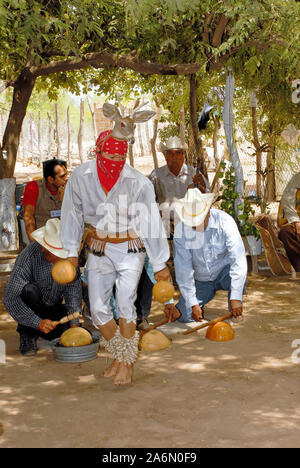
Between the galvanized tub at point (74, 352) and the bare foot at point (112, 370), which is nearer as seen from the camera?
the bare foot at point (112, 370)

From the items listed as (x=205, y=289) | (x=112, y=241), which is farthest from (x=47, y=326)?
(x=205, y=289)

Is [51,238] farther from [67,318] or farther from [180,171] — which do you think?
[180,171]

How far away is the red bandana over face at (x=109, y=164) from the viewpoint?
408 centimetres

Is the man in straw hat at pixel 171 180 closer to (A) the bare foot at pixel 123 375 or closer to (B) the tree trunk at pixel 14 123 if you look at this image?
(B) the tree trunk at pixel 14 123

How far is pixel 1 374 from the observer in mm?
4391

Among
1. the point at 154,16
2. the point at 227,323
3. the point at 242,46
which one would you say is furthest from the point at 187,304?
the point at 154,16

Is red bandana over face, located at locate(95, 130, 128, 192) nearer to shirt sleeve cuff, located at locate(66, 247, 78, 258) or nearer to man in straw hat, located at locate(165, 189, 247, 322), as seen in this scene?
shirt sleeve cuff, located at locate(66, 247, 78, 258)

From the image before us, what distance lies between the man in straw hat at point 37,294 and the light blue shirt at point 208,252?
0.96 metres

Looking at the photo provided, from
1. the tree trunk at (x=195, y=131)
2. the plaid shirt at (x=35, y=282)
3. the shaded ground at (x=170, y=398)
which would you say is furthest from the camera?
the tree trunk at (x=195, y=131)

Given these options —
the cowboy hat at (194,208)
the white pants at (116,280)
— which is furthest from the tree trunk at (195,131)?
the white pants at (116,280)

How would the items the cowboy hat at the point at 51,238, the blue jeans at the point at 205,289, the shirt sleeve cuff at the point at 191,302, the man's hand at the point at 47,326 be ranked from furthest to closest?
the blue jeans at the point at 205,289 < the shirt sleeve cuff at the point at 191,302 < the man's hand at the point at 47,326 < the cowboy hat at the point at 51,238

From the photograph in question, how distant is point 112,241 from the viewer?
4.14 m
